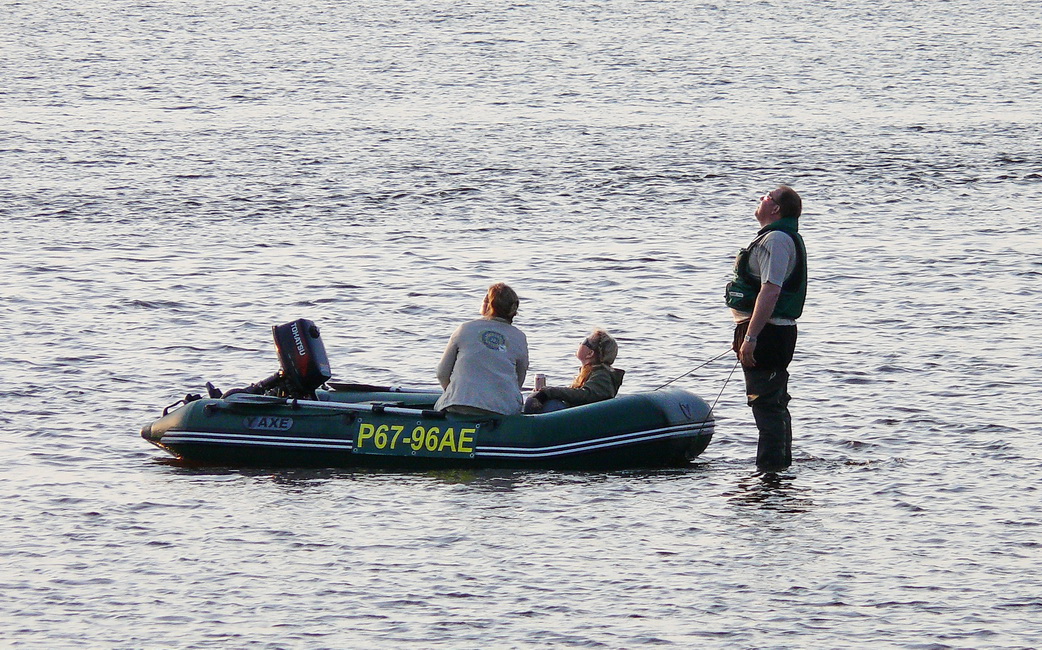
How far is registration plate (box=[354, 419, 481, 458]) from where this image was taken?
9180 millimetres

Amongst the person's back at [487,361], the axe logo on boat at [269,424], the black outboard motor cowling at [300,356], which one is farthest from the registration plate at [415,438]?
the black outboard motor cowling at [300,356]

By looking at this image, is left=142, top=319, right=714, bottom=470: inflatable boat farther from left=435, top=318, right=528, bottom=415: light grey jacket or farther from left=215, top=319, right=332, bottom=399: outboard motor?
left=435, top=318, right=528, bottom=415: light grey jacket

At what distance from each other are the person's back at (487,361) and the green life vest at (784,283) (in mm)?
1331

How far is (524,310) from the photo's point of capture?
1499 cm

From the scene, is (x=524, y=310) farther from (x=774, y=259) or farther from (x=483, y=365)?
(x=774, y=259)

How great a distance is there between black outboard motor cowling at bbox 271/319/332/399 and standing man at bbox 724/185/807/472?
2652 millimetres

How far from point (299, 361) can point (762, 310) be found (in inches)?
117

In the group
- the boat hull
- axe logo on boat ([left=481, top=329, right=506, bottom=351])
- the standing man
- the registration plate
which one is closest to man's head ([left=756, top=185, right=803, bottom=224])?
the standing man

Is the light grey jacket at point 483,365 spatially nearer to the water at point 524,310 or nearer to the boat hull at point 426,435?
the boat hull at point 426,435

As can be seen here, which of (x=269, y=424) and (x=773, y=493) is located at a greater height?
(x=269, y=424)

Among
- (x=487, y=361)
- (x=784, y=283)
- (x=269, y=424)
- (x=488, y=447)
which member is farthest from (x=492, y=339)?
(x=784, y=283)

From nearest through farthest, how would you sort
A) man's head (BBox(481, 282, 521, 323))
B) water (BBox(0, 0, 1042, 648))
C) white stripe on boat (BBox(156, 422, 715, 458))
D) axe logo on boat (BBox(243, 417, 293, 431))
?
water (BBox(0, 0, 1042, 648)), white stripe on boat (BBox(156, 422, 715, 458)), man's head (BBox(481, 282, 521, 323)), axe logo on boat (BBox(243, 417, 293, 431))

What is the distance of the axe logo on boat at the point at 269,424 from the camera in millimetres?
9469

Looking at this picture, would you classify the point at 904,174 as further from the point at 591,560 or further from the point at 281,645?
the point at 281,645
